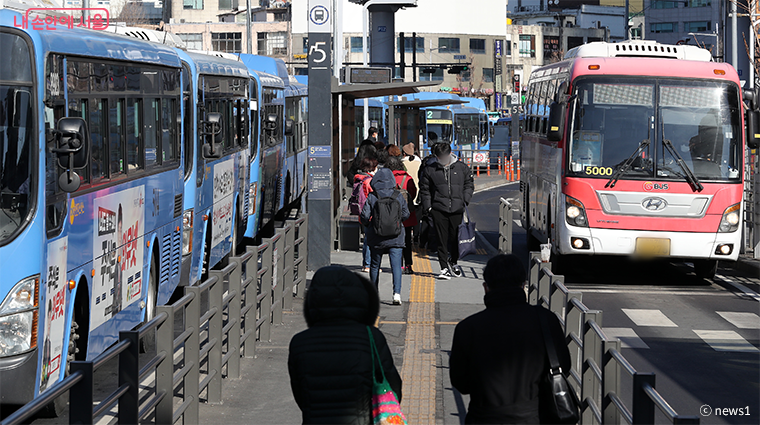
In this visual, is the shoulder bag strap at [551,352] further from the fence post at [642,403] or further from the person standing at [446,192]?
the person standing at [446,192]

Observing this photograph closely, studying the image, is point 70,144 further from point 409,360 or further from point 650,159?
point 650,159

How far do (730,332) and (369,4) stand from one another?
30.0 meters

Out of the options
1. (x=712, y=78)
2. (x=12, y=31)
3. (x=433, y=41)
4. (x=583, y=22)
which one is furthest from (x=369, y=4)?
(x=583, y=22)

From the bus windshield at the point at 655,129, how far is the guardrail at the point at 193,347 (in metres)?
4.13

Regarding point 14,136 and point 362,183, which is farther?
point 362,183

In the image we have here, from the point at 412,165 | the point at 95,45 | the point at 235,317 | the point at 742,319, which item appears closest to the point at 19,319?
the point at 235,317

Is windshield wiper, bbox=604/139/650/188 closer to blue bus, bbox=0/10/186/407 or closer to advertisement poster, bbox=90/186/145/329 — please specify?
blue bus, bbox=0/10/186/407

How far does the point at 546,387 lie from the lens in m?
4.44

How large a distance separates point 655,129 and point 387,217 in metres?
4.51

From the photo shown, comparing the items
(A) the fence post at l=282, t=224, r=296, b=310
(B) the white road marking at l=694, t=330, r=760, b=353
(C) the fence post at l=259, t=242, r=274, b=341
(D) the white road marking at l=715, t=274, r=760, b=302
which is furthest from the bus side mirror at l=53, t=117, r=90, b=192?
(D) the white road marking at l=715, t=274, r=760, b=302

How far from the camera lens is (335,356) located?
13.0 ft

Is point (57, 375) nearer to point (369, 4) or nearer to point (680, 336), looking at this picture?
point (680, 336)

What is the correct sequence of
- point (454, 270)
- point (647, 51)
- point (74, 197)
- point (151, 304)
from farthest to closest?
point (647, 51) < point (454, 270) < point (151, 304) < point (74, 197)

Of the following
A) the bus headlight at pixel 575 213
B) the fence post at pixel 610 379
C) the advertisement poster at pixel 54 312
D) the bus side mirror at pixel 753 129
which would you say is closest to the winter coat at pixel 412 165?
the bus headlight at pixel 575 213
